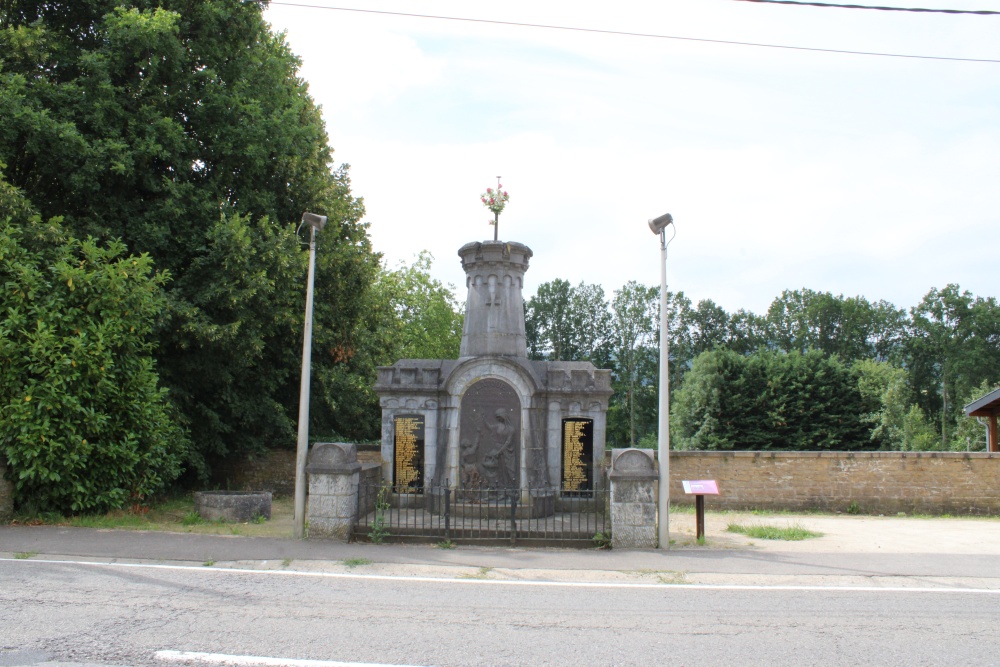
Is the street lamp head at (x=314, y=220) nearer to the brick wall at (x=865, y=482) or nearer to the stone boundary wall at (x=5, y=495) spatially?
the stone boundary wall at (x=5, y=495)

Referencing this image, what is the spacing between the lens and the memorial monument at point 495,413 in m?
12.8

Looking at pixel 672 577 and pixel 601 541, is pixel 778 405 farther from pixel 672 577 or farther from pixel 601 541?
pixel 672 577

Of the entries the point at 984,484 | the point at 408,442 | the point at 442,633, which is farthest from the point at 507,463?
the point at 984,484

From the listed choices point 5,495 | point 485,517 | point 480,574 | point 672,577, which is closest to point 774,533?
point 672,577

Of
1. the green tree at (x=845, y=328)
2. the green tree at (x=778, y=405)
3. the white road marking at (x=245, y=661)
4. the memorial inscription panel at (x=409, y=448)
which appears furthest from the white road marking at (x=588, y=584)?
the green tree at (x=845, y=328)

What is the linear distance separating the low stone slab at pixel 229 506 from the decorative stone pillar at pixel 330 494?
9.52 ft

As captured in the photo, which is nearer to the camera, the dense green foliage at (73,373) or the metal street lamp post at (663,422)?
the metal street lamp post at (663,422)

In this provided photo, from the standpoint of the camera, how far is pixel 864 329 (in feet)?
192

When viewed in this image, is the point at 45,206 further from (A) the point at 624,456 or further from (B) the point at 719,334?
(B) the point at 719,334

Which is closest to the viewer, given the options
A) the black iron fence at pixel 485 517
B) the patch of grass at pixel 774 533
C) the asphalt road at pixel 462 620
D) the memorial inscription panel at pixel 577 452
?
the asphalt road at pixel 462 620

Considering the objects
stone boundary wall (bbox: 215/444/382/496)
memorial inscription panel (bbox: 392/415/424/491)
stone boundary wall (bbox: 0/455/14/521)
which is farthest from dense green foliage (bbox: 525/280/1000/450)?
stone boundary wall (bbox: 0/455/14/521)

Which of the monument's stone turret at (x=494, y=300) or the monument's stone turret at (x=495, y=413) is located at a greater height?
the monument's stone turret at (x=494, y=300)

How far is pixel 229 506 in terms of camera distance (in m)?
12.5

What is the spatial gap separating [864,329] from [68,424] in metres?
59.2
